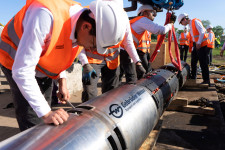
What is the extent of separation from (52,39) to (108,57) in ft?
5.23

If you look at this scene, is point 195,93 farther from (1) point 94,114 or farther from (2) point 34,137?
(2) point 34,137

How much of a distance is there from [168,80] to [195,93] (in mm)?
1890

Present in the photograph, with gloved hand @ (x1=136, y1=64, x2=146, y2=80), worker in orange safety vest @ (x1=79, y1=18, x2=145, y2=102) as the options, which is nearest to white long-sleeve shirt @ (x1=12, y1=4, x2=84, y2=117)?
worker in orange safety vest @ (x1=79, y1=18, x2=145, y2=102)

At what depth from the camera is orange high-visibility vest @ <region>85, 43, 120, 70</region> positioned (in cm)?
268

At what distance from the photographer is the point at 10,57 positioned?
1.44 m

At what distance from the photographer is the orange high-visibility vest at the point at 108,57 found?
2682 millimetres

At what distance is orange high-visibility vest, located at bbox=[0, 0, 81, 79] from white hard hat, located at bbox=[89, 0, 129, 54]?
8.6 inches

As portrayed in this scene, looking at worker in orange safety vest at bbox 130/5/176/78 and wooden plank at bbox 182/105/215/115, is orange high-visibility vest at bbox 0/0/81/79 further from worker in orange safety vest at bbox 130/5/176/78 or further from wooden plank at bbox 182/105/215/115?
wooden plank at bbox 182/105/215/115

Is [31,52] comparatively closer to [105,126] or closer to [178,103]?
[105,126]

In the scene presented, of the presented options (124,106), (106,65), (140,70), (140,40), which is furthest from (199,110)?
(124,106)

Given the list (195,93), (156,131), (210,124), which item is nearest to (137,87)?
(156,131)

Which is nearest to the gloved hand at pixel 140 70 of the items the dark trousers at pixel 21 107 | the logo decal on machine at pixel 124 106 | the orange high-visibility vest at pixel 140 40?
the logo decal on machine at pixel 124 106

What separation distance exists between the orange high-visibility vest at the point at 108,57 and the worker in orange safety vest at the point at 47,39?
1.10m

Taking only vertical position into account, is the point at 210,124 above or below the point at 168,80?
below
